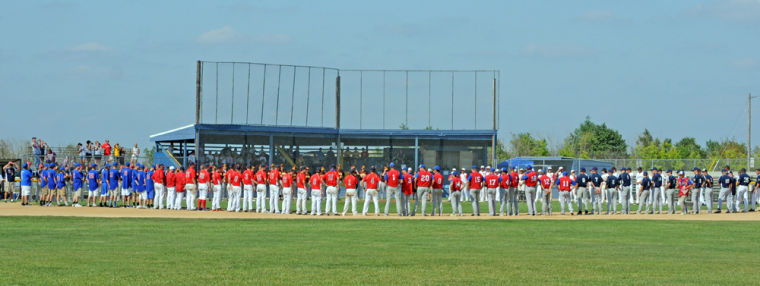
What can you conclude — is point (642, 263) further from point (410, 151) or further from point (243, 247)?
point (410, 151)

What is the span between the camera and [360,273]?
12688 mm

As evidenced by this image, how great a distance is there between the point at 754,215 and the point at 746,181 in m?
2.39

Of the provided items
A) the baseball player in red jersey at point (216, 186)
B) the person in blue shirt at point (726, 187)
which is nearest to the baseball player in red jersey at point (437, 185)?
the baseball player in red jersey at point (216, 186)

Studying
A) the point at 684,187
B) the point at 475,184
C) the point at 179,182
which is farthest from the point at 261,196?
the point at 684,187

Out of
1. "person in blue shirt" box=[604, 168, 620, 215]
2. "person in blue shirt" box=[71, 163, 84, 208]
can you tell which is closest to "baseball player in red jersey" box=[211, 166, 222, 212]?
"person in blue shirt" box=[71, 163, 84, 208]

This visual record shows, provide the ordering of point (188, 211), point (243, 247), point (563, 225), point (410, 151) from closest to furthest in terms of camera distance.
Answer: point (243, 247)
point (563, 225)
point (188, 211)
point (410, 151)

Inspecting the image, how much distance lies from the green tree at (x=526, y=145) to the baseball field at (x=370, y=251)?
207 feet

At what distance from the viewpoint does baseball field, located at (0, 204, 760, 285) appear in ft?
40.1

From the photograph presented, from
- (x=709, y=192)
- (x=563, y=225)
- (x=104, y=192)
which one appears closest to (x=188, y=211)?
(x=104, y=192)

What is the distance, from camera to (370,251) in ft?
52.7

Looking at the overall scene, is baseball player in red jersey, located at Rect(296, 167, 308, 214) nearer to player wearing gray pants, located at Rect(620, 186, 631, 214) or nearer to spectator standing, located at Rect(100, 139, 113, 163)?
player wearing gray pants, located at Rect(620, 186, 631, 214)

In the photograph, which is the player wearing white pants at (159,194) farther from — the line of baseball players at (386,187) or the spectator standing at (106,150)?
the spectator standing at (106,150)

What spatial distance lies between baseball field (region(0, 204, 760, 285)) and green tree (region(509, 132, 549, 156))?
62956 mm

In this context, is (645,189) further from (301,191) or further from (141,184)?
(141,184)
